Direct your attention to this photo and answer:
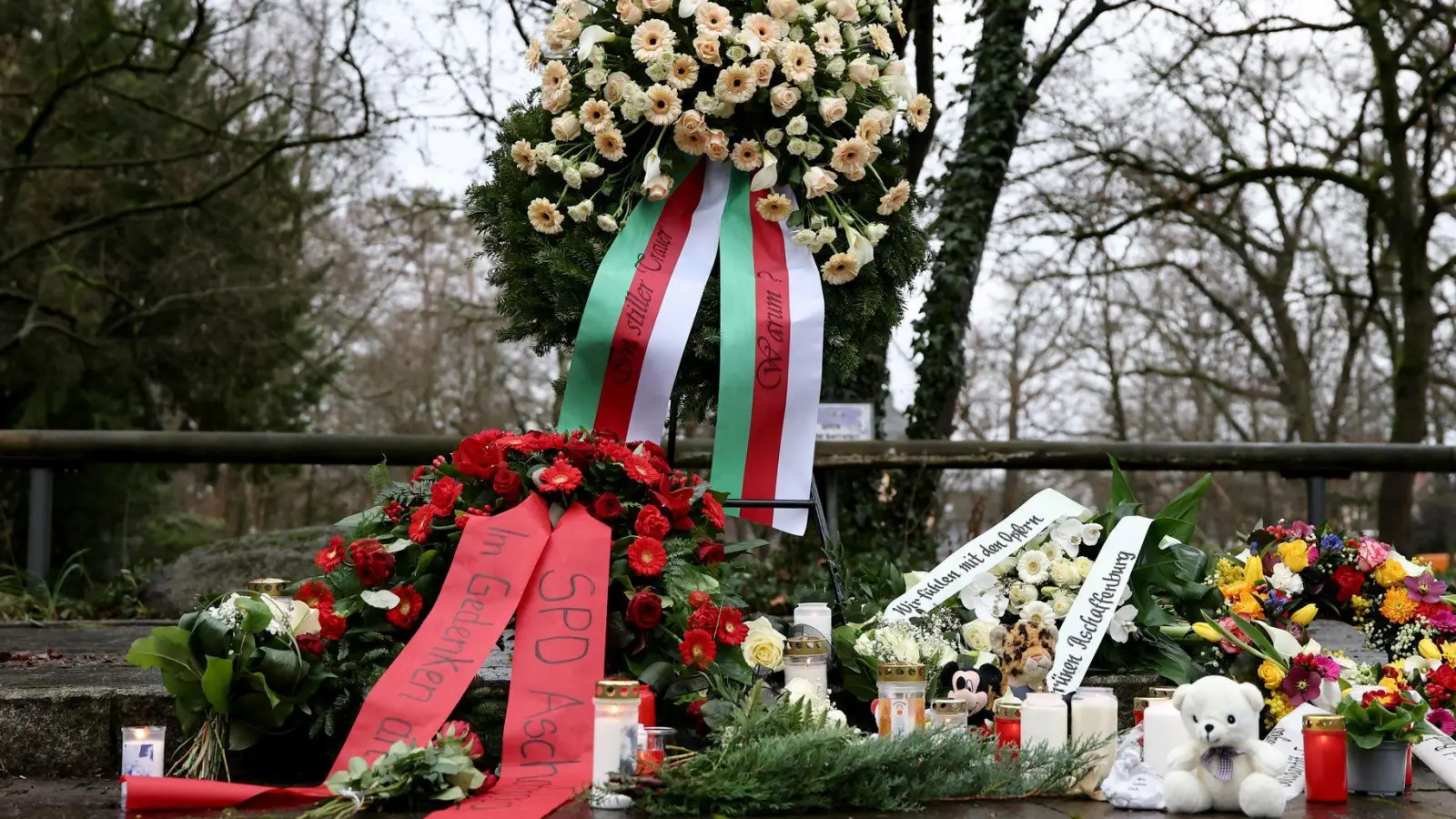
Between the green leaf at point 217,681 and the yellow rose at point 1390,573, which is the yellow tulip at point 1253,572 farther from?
the green leaf at point 217,681

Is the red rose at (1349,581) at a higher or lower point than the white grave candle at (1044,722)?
higher

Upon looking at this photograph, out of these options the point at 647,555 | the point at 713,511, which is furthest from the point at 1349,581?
the point at 647,555

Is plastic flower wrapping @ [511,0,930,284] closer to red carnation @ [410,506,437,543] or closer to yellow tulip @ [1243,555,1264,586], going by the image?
red carnation @ [410,506,437,543]

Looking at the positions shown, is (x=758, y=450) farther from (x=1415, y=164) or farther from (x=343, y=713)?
(x=1415, y=164)

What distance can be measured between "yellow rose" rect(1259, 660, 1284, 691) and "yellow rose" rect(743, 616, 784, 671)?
1.19 metres

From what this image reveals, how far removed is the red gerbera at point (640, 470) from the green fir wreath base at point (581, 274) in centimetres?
46

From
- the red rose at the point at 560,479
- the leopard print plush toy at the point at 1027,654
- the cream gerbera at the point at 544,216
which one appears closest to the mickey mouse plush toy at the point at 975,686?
the leopard print plush toy at the point at 1027,654

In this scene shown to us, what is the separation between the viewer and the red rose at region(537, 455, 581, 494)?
127 inches

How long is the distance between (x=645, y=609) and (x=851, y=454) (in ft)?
9.94

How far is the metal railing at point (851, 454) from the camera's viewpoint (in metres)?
5.72

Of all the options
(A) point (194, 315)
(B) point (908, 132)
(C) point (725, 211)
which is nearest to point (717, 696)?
(C) point (725, 211)

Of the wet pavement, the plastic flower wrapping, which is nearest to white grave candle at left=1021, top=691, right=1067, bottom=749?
the wet pavement

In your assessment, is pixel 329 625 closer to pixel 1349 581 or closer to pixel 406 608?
pixel 406 608

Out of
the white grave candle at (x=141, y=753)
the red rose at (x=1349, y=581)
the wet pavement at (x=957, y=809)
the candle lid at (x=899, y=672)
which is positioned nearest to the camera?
the wet pavement at (x=957, y=809)
